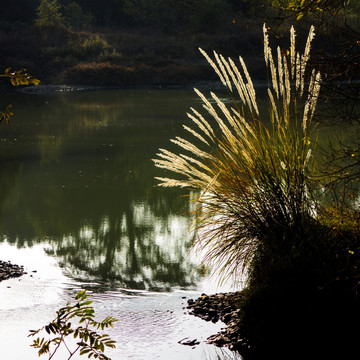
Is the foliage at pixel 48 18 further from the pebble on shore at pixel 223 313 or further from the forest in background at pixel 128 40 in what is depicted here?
the pebble on shore at pixel 223 313

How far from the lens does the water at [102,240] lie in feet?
12.9

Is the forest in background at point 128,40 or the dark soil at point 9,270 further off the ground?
the forest in background at point 128,40

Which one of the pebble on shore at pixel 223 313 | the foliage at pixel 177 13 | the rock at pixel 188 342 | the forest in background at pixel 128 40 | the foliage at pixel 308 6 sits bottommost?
the rock at pixel 188 342

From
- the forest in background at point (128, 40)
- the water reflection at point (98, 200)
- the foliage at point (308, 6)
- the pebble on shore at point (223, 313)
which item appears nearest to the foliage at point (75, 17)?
the forest in background at point (128, 40)

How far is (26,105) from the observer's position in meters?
18.3

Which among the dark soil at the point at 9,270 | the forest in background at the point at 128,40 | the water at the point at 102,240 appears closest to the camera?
the water at the point at 102,240

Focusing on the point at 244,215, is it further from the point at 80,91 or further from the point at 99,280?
the point at 80,91

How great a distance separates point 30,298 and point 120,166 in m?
5.58

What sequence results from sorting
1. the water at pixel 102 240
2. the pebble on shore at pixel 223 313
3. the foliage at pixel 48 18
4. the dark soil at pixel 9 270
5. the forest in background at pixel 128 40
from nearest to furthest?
the pebble on shore at pixel 223 313, the water at pixel 102 240, the dark soil at pixel 9 270, the forest in background at pixel 128 40, the foliage at pixel 48 18

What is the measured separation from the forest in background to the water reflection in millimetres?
7588

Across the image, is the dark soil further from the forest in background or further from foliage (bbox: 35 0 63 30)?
foliage (bbox: 35 0 63 30)

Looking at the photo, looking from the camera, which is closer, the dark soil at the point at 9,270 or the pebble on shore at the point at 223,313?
the pebble on shore at the point at 223,313

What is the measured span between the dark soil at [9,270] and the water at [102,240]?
8cm

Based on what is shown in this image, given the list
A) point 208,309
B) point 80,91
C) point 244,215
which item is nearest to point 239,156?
point 244,215
